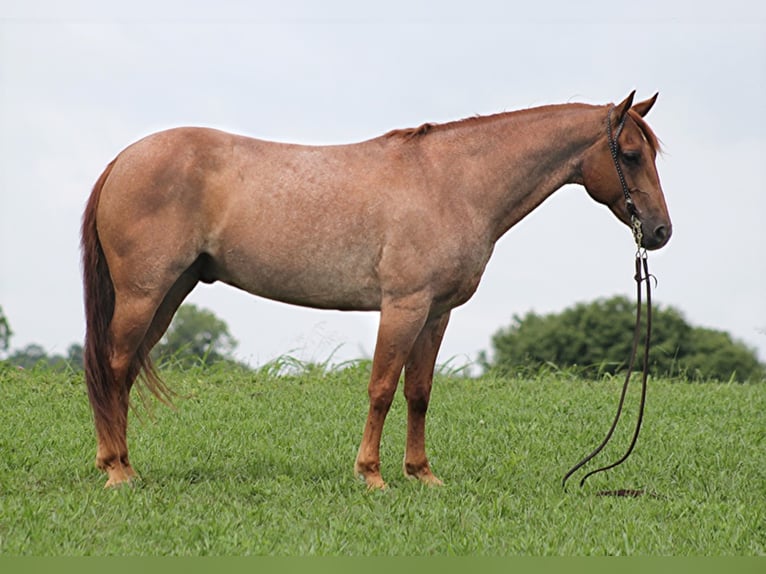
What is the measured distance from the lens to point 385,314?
5.99m

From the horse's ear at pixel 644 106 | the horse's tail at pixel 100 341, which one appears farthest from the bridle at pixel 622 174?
the horse's tail at pixel 100 341

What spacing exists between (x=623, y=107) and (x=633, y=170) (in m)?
0.40

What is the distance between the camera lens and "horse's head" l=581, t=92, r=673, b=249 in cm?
620

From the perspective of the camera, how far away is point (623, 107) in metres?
6.13

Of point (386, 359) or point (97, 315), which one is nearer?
point (386, 359)

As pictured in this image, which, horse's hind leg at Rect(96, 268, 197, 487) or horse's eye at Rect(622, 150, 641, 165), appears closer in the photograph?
horse's hind leg at Rect(96, 268, 197, 487)

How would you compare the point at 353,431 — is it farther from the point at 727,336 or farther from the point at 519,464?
the point at 727,336

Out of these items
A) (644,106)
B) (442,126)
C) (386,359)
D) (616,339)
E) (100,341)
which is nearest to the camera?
(386,359)

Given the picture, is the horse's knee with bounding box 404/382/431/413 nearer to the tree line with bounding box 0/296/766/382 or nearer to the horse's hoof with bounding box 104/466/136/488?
the horse's hoof with bounding box 104/466/136/488

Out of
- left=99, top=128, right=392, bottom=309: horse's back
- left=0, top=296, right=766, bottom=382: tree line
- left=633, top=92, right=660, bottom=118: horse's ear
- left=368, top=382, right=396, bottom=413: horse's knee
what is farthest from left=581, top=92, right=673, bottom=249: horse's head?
left=0, top=296, right=766, bottom=382: tree line

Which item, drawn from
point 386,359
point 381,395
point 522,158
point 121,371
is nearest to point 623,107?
point 522,158

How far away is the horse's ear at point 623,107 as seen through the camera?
19.9 ft

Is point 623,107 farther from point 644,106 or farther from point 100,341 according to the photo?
point 100,341

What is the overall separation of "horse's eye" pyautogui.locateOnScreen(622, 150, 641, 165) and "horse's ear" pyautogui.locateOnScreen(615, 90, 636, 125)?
0.65 ft
